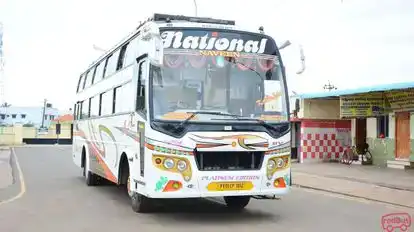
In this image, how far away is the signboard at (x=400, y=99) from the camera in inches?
799

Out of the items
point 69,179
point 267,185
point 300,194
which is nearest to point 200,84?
point 267,185

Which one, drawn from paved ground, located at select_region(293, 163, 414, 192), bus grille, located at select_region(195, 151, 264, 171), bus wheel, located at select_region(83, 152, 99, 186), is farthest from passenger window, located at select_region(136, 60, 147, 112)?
paved ground, located at select_region(293, 163, 414, 192)

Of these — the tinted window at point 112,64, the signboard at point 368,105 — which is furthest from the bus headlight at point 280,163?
the signboard at point 368,105

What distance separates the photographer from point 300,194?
1447 centimetres

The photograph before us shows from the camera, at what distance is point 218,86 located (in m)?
9.19

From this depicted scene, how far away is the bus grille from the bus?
16 millimetres

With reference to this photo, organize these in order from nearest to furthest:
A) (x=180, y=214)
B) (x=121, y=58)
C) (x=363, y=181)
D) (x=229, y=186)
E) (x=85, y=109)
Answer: (x=229, y=186) → (x=180, y=214) → (x=121, y=58) → (x=85, y=109) → (x=363, y=181)

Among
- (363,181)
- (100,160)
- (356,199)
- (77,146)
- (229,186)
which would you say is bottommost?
(356,199)

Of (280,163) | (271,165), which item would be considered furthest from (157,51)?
(280,163)

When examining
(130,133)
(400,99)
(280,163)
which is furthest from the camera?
(400,99)

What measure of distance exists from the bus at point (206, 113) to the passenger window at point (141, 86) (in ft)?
0.06

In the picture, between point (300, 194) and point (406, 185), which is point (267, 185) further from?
point (406, 185)

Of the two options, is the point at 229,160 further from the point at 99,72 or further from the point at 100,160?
the point at 99,72

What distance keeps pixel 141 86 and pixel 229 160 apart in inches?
76.3
